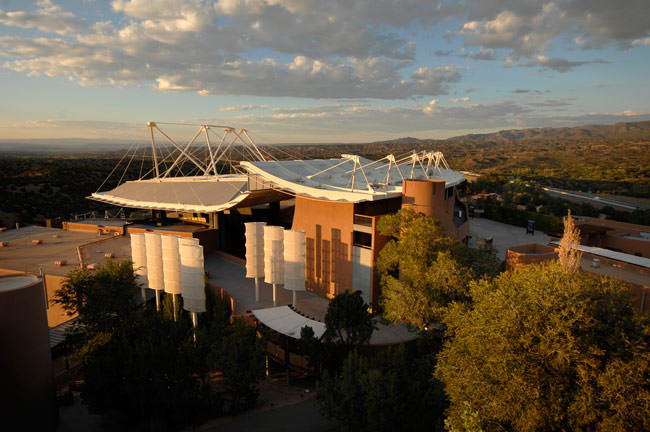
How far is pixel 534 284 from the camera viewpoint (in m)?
11.8

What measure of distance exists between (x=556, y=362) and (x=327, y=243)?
18399 mm

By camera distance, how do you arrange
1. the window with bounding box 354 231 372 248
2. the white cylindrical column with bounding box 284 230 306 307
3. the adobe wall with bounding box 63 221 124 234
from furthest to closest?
the adobe wall with bounding box 63 221 124 234
the window with bounding box 354 231 372 248
the white cylindrical column with bounding box 284 230 306 307

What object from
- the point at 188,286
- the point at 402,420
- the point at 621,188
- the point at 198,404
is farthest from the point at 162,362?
the point at 621,188

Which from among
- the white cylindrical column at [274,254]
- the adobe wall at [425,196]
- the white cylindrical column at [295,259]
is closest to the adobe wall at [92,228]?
the white cylindrical column at [274,254]

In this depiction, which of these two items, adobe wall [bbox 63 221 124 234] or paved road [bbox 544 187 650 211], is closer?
adobe wall [bbox 63 221 124 234]

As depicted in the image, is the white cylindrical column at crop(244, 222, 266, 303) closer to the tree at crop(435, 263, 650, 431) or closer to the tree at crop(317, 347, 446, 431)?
the tree at crop(317, 347, 446, 431)

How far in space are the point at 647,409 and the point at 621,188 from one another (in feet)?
311

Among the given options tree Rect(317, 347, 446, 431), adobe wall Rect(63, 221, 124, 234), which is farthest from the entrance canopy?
adobe wall Rect(63, 221, 124, 234)

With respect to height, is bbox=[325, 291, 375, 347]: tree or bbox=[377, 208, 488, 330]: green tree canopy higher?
bbox=[377, 208, 488, 330]: green tree canopy

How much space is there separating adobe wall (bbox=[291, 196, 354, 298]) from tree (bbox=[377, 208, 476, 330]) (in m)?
3.34

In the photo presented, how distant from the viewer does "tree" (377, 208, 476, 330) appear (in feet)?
62.7

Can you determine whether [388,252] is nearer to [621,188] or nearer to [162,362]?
[162,362]

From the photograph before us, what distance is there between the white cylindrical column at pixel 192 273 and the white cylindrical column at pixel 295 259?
5597 millimetres

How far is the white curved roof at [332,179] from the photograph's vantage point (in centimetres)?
2664
